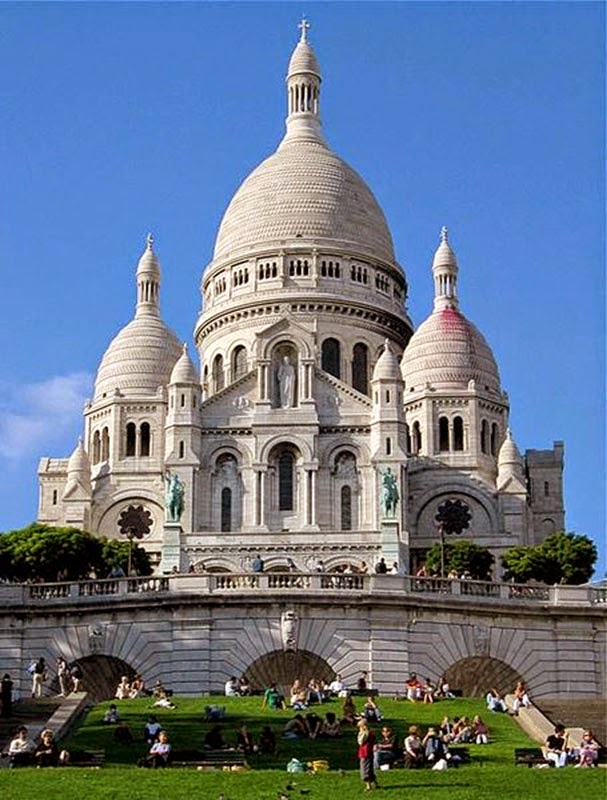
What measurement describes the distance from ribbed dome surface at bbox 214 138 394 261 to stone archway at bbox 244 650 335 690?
73.5m

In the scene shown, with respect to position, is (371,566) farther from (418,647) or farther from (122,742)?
(122,742)

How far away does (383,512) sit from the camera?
10112 centimetres

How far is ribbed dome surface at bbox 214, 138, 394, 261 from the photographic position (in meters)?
125

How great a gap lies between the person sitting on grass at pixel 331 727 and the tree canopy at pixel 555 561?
50.5 meters

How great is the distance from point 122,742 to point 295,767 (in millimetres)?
5433

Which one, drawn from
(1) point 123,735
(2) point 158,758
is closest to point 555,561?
(1) point 123,735

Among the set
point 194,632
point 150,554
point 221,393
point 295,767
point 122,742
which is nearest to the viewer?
point 295,767

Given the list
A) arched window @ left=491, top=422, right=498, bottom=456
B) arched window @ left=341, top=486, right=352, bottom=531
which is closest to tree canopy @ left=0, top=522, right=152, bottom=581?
arched window @ left=341, top=486, right=352, bottom=531

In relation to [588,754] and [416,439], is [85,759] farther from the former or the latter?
[416,439]

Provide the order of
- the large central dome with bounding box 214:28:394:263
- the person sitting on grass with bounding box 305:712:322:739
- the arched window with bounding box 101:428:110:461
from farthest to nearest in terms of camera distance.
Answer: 1. the large central dome with bounding box 214:28:394:263
2. the arched window with bounding box 101:428:110:461
3. the person sitting on grass with bounding box 305:712:322:739

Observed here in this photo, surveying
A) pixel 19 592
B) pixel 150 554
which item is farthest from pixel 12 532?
pixel 19 592

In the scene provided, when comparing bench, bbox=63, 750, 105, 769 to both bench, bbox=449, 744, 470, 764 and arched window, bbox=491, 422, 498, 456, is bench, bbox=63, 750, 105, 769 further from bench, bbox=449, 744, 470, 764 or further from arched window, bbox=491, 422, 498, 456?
arched window, bbox=491, 422, 498, 456

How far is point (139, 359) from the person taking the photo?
120250 millimetres

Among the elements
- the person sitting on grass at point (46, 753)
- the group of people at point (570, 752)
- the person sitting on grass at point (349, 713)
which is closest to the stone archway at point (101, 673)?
the person sitting on grass at point (349, 713)
